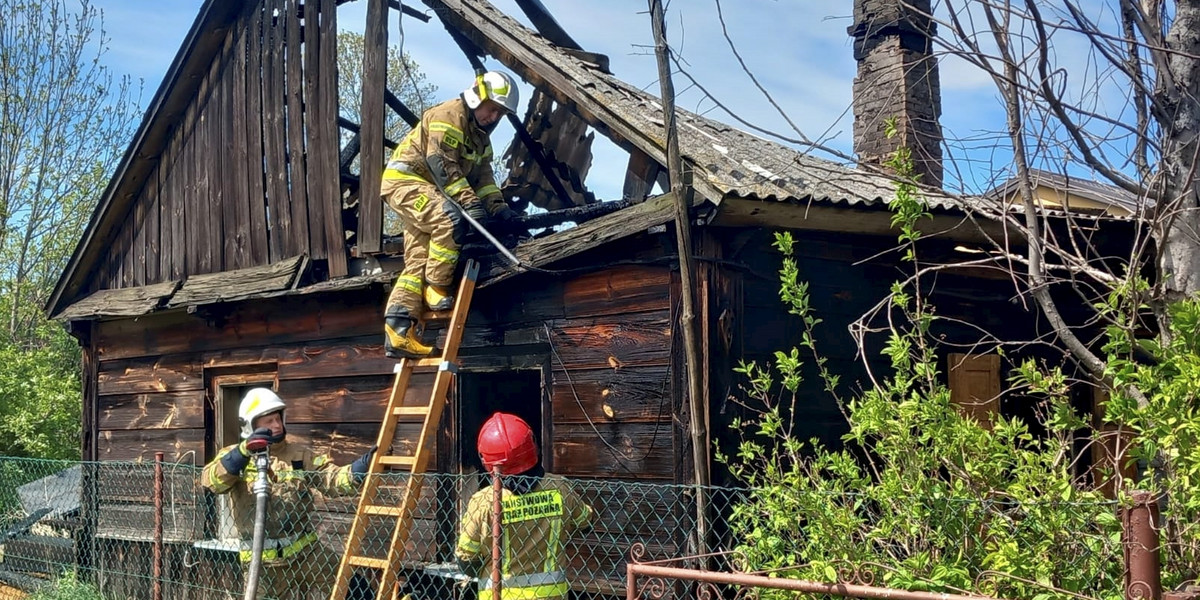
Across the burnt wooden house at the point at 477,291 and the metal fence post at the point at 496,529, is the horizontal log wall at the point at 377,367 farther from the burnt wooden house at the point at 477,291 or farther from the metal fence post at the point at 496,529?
the metal fence post at the point at 496,529

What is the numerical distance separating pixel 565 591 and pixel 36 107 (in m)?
19.6

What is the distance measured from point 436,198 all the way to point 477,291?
69 cm

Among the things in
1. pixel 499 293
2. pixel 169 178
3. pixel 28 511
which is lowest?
pixel 28 511

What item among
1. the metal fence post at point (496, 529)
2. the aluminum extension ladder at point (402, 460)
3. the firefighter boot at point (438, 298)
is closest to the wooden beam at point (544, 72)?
the aluminum extension ladder at point (402, 460)

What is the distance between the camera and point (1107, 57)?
3871 millimetres

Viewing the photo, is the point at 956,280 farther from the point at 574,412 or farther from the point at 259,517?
the point at 259,517

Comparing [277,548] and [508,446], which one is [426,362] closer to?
[277,548]

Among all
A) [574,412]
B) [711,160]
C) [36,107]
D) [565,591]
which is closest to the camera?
[565,591]

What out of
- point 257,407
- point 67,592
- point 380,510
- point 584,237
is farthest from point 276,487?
point 67,592

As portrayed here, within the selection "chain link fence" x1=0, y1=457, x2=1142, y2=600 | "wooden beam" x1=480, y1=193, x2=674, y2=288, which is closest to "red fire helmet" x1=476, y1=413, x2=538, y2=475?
"chain link fence" x1=0, y1=457, x2=1142, y2=600

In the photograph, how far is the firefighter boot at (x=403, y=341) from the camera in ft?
21.4

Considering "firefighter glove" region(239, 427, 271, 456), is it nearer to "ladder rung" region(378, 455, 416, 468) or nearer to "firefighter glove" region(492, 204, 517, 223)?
"ladder rung" region(378, 455, 416, 468)

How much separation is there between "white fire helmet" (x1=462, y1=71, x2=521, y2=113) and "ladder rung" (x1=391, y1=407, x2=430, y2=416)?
1.89 metres

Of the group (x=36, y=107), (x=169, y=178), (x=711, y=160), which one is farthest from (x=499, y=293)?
(x=36, y=107)
